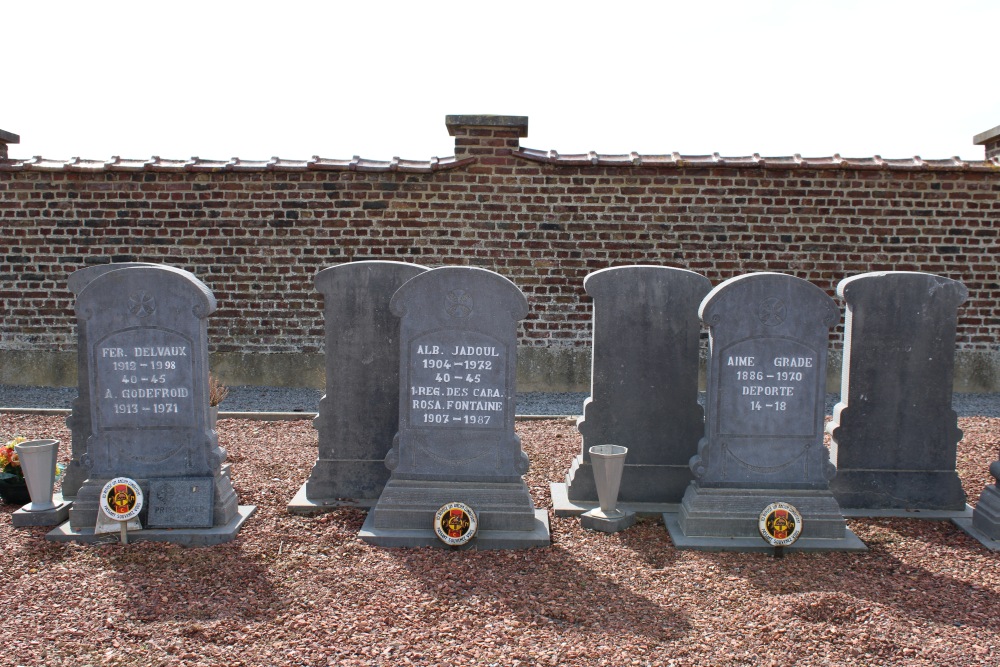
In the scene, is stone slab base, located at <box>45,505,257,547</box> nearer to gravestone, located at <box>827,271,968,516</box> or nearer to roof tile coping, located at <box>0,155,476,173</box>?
gravestone, located at <box>827,271,968,516</box>

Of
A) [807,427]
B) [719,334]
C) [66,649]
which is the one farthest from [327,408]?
[807,427]

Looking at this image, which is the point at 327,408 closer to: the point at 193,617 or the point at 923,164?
the point at 193,617

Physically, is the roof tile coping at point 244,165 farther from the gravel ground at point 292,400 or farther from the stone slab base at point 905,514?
the stone slab base at point 905,514

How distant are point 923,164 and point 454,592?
26.2 ft

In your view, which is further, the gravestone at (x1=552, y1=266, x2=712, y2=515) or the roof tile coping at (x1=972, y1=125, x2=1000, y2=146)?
the roof tile coping at (x1=972, y1=125, x2=1000, y2=146)

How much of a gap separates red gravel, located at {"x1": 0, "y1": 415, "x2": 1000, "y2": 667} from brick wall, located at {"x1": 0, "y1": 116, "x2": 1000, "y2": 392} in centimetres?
482

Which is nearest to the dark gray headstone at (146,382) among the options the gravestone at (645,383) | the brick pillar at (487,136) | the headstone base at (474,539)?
the headstone base at (474,539)

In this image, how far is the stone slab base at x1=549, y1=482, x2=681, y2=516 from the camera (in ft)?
16.1

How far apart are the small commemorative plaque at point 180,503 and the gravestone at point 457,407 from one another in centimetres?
94

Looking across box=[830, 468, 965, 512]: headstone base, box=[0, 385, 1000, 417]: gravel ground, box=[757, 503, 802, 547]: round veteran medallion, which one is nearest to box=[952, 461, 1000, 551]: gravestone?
box=[830, 468, 965, 512]: headstone base

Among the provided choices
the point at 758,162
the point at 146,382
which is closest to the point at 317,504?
the point at 146,382

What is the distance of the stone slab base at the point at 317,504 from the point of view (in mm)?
4898

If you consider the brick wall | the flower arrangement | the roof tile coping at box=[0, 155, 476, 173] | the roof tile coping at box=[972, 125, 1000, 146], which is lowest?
the flower arrangement

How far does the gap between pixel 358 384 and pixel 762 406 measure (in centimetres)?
266
